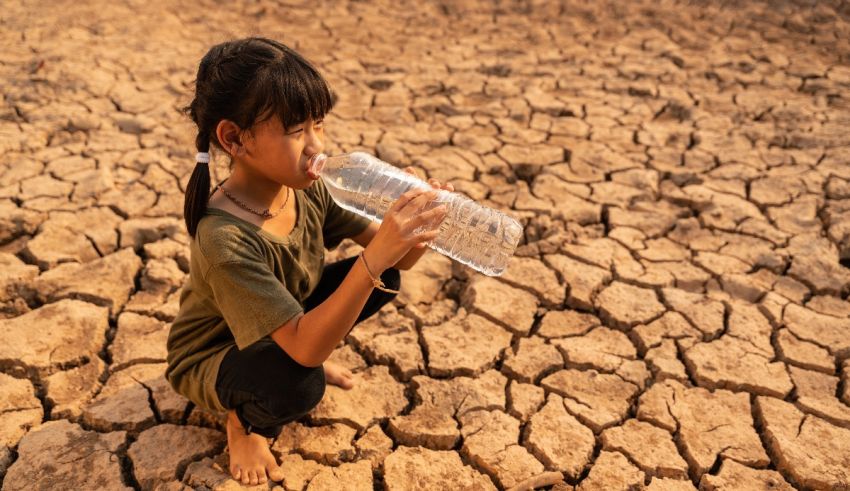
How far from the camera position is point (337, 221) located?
1.86 m

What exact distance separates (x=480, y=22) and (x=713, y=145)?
2.39 metres

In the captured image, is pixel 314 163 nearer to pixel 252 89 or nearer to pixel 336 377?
pixel 252 89

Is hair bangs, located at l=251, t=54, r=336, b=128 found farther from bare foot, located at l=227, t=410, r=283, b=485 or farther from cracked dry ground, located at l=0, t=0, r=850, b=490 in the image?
cracked dry ground, located at l=0, t=0, r=850, b=490

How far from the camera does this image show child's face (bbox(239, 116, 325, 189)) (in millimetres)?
1434

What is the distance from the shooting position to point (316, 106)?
1453 millimetres

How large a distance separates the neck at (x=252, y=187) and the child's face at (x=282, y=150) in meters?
0.04

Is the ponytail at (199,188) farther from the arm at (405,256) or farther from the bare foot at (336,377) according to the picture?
the bare foot at (336,377)

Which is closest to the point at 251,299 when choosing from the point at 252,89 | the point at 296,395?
the point at 296,395

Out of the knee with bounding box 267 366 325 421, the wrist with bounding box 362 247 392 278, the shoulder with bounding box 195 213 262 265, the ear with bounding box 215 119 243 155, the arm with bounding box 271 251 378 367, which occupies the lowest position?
the knee with bounding box 267 366 325 421

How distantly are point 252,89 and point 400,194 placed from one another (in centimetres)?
75

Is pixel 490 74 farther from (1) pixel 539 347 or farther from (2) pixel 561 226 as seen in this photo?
(1) pixel 539 347

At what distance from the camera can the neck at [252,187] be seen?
61.2 inches

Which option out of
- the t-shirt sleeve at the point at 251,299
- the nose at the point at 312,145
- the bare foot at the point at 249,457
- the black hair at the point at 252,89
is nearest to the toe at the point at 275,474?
the bare foot at the point at 249,457

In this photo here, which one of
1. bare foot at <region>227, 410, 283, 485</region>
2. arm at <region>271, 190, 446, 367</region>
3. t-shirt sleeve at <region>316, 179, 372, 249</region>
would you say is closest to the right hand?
arm at <region>271, 190, 446, 367</region>
